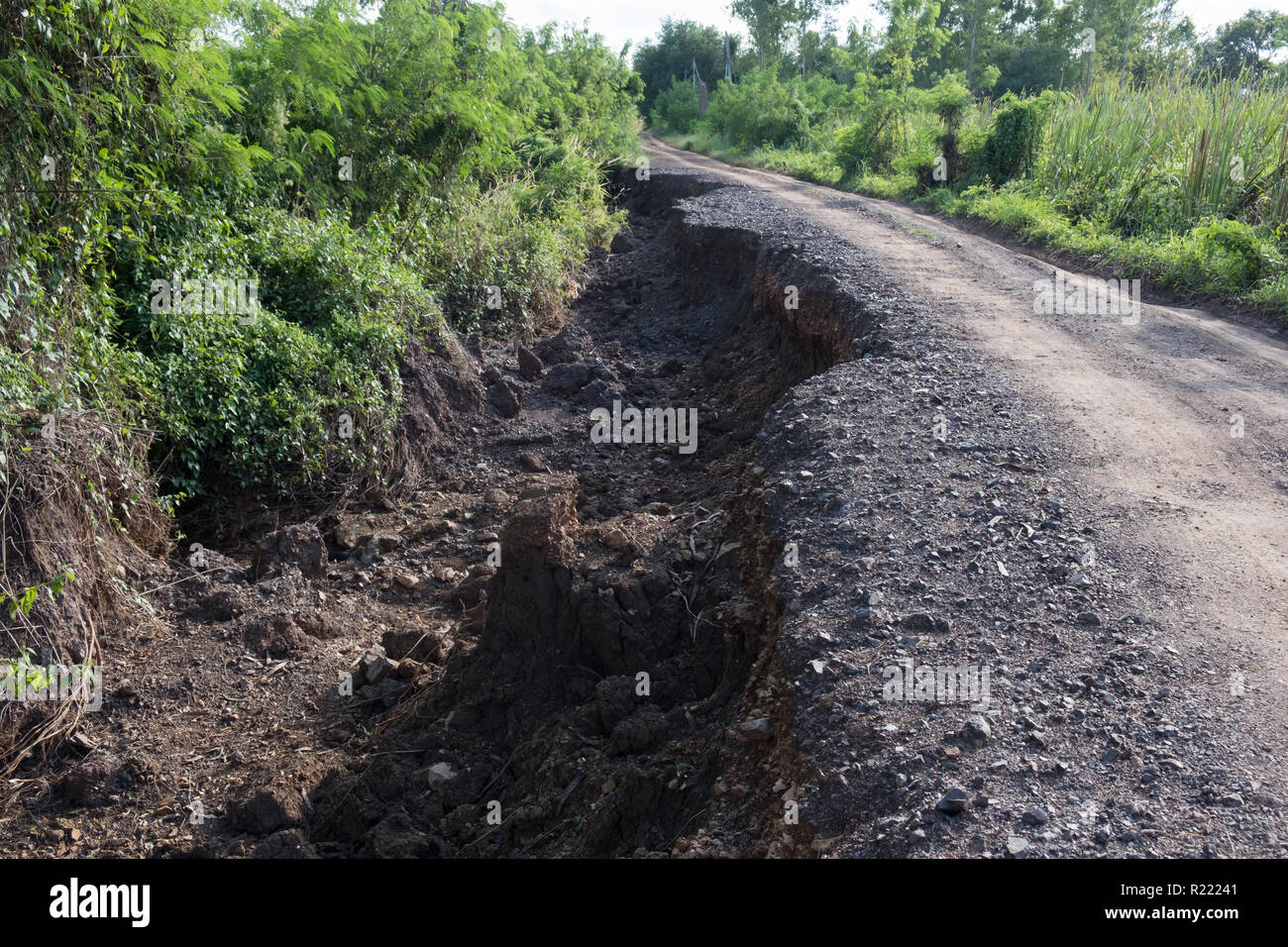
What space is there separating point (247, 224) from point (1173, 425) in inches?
248

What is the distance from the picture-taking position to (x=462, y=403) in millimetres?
8078

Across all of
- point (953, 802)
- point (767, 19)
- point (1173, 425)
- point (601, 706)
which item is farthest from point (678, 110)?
point (953, 802)

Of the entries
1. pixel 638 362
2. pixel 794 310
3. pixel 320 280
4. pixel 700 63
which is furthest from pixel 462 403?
pixel 700 63

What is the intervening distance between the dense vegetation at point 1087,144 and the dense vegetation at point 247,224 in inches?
277

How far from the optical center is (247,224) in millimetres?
6520

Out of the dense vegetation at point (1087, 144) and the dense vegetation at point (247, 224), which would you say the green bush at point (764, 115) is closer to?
the dense vegetation at point (1087, 144)

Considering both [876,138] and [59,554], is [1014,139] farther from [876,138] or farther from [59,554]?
[59,554]

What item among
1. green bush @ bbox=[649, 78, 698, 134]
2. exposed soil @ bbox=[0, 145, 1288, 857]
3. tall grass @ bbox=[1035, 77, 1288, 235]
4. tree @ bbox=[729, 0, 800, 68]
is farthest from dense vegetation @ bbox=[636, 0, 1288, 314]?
tree @ bbox=[729, 0, 800, 68]

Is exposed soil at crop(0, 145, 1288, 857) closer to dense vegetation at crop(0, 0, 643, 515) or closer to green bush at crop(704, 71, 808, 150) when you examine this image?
dense vegetation at crop(0, 0, 643, 515)

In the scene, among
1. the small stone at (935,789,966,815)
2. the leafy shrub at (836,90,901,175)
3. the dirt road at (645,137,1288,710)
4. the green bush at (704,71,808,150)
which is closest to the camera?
the small stone at (935,789,966,815)

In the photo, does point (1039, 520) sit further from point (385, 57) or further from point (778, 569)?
point (385, 57)

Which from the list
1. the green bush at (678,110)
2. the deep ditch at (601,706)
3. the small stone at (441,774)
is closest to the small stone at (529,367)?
the deep ditch at (601,706)

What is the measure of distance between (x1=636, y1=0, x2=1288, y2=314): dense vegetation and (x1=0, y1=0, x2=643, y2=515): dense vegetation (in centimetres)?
704

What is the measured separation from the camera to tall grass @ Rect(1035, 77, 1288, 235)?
10.1 metres
